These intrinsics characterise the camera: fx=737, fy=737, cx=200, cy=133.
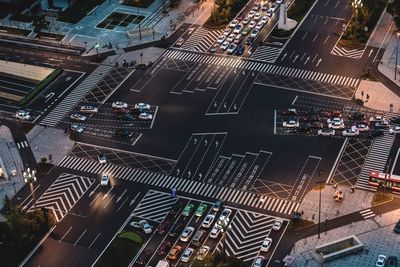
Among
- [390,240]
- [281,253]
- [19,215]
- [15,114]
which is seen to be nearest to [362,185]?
[390,240]

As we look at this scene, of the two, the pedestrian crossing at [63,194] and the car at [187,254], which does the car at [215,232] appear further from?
the pedestrian crossing at [63,194]

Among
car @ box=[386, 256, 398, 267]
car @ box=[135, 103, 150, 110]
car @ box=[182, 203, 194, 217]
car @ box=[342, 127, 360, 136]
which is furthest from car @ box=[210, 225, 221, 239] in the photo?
car @ box=[135, 103, 150, 110]

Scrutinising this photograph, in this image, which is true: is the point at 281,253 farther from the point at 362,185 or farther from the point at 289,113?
the point at 289,113

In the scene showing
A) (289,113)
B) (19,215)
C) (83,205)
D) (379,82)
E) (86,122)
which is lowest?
(19,215)

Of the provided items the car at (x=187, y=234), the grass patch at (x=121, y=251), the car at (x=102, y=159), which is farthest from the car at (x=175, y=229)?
the car at (x=102, y=159)

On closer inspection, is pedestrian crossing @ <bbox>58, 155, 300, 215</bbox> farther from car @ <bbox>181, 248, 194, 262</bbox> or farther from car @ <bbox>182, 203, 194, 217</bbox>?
car @ <bbox>181, 248, 194, 262</bbox>

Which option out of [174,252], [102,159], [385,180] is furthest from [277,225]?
[102,159]

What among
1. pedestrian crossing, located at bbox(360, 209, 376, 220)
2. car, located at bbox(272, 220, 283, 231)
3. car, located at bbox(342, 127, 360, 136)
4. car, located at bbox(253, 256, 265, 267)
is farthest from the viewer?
car, located at bbox(342, 127, 360, 136)
